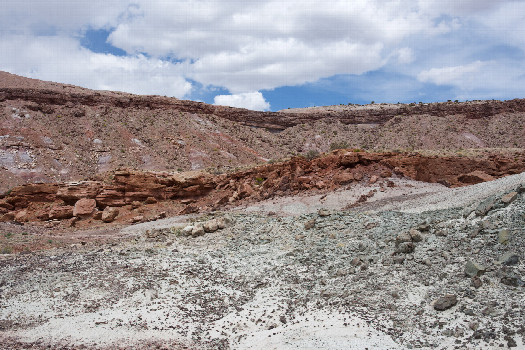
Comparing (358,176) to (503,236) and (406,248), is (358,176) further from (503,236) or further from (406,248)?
(503,236)

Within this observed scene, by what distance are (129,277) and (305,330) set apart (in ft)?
18.1

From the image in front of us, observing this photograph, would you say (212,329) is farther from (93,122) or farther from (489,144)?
(489,144)

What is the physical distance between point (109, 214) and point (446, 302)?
18991 mm

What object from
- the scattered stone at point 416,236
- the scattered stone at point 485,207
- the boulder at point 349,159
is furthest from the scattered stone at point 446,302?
the boulder at point 349,159

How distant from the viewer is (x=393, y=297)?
7.78 metres

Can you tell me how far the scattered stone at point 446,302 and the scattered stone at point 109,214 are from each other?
18846 mm

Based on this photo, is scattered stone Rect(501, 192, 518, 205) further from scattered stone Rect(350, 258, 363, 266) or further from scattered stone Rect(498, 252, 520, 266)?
scattered stone Rect(350, 258, 363, 266)

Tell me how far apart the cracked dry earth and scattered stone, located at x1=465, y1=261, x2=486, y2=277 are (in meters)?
0.03

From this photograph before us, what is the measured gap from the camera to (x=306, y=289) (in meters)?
9.12

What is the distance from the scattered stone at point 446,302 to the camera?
696cm

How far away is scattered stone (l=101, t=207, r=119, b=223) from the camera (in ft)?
72.6

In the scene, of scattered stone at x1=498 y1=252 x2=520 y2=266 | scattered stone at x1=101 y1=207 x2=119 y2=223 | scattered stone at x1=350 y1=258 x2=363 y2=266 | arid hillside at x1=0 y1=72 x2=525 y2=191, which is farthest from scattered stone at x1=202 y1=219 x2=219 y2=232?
arid hillside at x1=0 y1=72 x2=525 y2=191

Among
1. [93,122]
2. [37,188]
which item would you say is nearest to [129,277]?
[37,188]

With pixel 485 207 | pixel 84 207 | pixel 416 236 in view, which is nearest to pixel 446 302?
pixel 416 236
